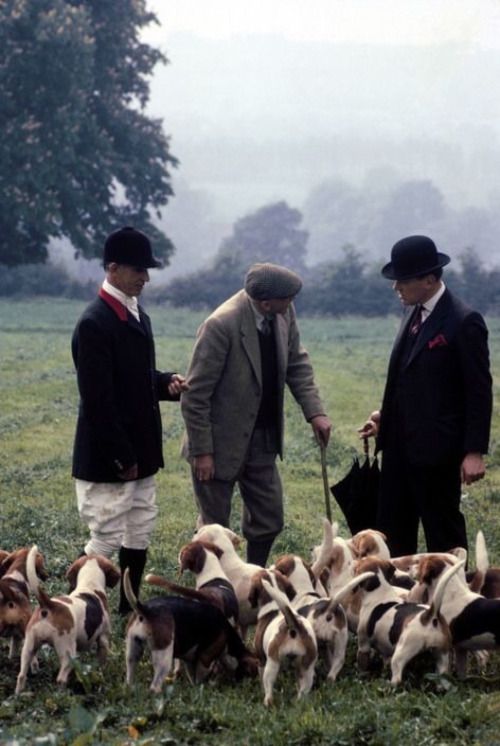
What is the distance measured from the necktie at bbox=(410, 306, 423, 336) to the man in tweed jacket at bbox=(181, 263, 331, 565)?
0.76 meters

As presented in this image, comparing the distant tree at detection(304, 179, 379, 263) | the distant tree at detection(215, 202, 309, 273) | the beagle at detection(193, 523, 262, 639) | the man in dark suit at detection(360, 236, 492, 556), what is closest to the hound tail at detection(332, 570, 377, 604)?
the beagle at detection(193, 523, 262, 639)

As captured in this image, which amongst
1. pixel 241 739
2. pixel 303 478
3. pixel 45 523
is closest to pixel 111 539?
pixel 241 739

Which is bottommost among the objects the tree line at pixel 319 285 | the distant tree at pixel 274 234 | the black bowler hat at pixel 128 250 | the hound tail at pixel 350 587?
the hound tail at pixel 350 587

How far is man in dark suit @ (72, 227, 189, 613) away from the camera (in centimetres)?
751

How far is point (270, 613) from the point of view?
6719mm

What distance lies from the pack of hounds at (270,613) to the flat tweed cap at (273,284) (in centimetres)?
154

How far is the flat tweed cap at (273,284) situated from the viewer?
7969mm

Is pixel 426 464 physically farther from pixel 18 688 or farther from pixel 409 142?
pixel 409 142

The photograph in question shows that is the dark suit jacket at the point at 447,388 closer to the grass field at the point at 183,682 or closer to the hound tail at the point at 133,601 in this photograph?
the grass field at the point at 183,682

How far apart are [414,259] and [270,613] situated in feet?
7.43

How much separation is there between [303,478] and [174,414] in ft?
22.9

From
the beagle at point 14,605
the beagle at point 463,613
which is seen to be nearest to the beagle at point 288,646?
the beagle at point 463,613

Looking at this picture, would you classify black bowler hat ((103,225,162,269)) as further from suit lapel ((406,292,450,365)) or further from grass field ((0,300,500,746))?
grass field ((0,300,500,746))

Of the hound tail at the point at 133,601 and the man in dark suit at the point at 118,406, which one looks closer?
the hound tail at the point at 133,601
